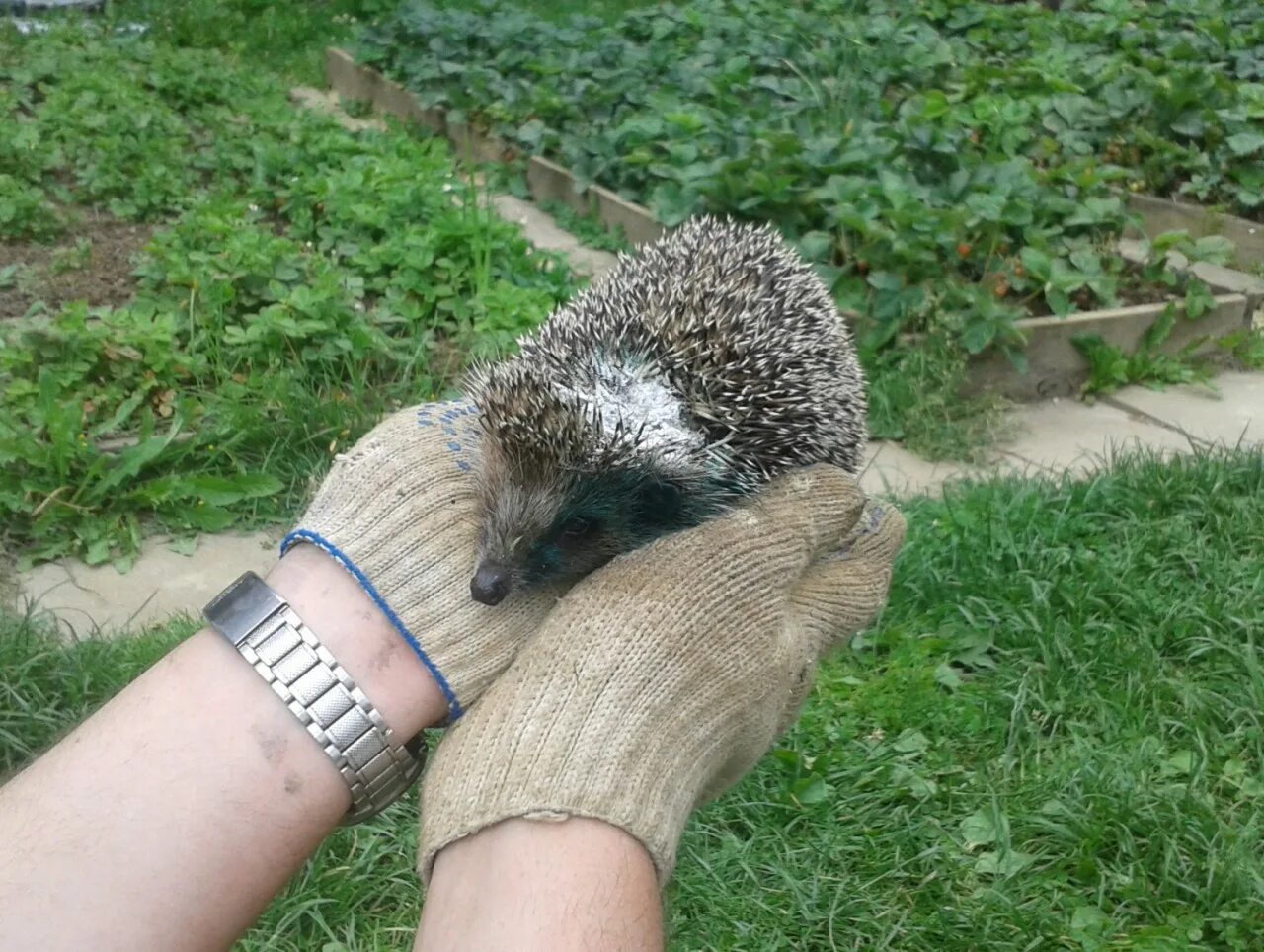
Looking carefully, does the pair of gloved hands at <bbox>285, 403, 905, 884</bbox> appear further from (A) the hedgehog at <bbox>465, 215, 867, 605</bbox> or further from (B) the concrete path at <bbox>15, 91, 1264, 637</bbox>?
(B) the concrete path at <bbox>15, 91, 1264, 637</bbox>

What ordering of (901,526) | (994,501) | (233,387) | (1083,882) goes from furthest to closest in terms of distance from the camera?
1. (233,387)
2. (994,501)
3. (1083,882)
4. (901,526)

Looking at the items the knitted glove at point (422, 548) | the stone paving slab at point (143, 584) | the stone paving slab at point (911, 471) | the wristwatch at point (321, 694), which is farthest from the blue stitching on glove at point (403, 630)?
the stone paving slab at point (911, 471)

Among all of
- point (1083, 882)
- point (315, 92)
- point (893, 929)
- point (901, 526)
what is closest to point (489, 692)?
point (901, 526)

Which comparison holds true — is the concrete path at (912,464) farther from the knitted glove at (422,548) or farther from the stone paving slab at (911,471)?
the knitted glove at (422,548)

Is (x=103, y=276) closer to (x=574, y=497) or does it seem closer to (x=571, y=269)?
(x=571, y=269)

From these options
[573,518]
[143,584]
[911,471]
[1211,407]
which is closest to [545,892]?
[573,518]

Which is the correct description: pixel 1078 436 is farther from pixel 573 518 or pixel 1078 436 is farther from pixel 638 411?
pixel 573 518
